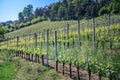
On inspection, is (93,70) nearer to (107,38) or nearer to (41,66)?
(41,66)

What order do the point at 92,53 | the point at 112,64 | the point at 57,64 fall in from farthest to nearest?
the point at 57,64 < the point at 92,53 < the point at 112,64

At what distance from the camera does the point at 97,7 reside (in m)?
85.9

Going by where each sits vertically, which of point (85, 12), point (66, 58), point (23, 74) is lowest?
point (23, 74)

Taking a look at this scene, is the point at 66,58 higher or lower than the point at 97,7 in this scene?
lower

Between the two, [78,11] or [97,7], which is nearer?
[97,7]

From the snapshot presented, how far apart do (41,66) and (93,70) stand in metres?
6.12

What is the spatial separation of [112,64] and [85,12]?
80717mm

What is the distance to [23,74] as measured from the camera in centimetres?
1794

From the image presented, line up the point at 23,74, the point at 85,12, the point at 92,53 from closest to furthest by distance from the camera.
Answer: the point at 92,53 < the point at 23,74 < the point at 85,12

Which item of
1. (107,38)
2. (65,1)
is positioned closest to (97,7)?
(65,1)

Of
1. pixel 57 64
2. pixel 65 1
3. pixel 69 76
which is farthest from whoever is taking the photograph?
pixel 65 1

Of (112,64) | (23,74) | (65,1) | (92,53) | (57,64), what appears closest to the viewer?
(112,64)

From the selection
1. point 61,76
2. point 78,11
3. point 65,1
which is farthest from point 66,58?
point 65,1

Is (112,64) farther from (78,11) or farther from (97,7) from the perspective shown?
(78,11)
